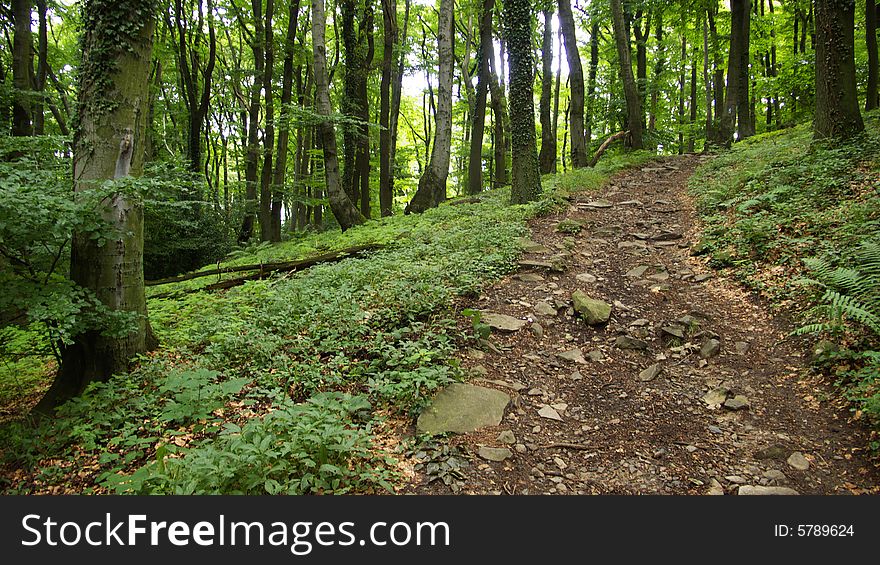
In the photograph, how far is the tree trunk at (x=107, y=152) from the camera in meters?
4.32

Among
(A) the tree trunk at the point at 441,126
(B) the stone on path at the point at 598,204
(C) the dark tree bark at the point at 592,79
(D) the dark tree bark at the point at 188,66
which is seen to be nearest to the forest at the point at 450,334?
(B) the stone on path at the point at 598,204

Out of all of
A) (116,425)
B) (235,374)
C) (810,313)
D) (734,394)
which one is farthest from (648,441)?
(116,425)

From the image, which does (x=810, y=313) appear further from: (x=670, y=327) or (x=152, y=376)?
(x=152, y=376)

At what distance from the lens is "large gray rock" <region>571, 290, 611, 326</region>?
5691mm

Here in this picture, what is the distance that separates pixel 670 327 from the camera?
5.41 metres

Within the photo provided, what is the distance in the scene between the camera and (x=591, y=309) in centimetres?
582

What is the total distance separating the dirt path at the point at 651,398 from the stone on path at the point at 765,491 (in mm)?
52

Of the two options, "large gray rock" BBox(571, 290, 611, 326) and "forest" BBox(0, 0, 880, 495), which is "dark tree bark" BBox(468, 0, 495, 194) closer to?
"forest" BBox(0, 0, 880, 495)

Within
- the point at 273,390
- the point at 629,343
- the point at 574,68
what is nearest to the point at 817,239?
the point at 629,343

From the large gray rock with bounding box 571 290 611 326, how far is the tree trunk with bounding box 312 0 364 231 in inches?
276

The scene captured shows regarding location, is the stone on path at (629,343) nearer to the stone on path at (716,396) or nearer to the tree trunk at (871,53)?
the stone on path at (716,396)

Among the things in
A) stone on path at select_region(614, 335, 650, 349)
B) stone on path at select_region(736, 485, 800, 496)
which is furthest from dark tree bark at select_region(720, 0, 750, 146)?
stone on path at select_region(736, 485, 800, 496)

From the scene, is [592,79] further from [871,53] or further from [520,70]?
[520,70]
